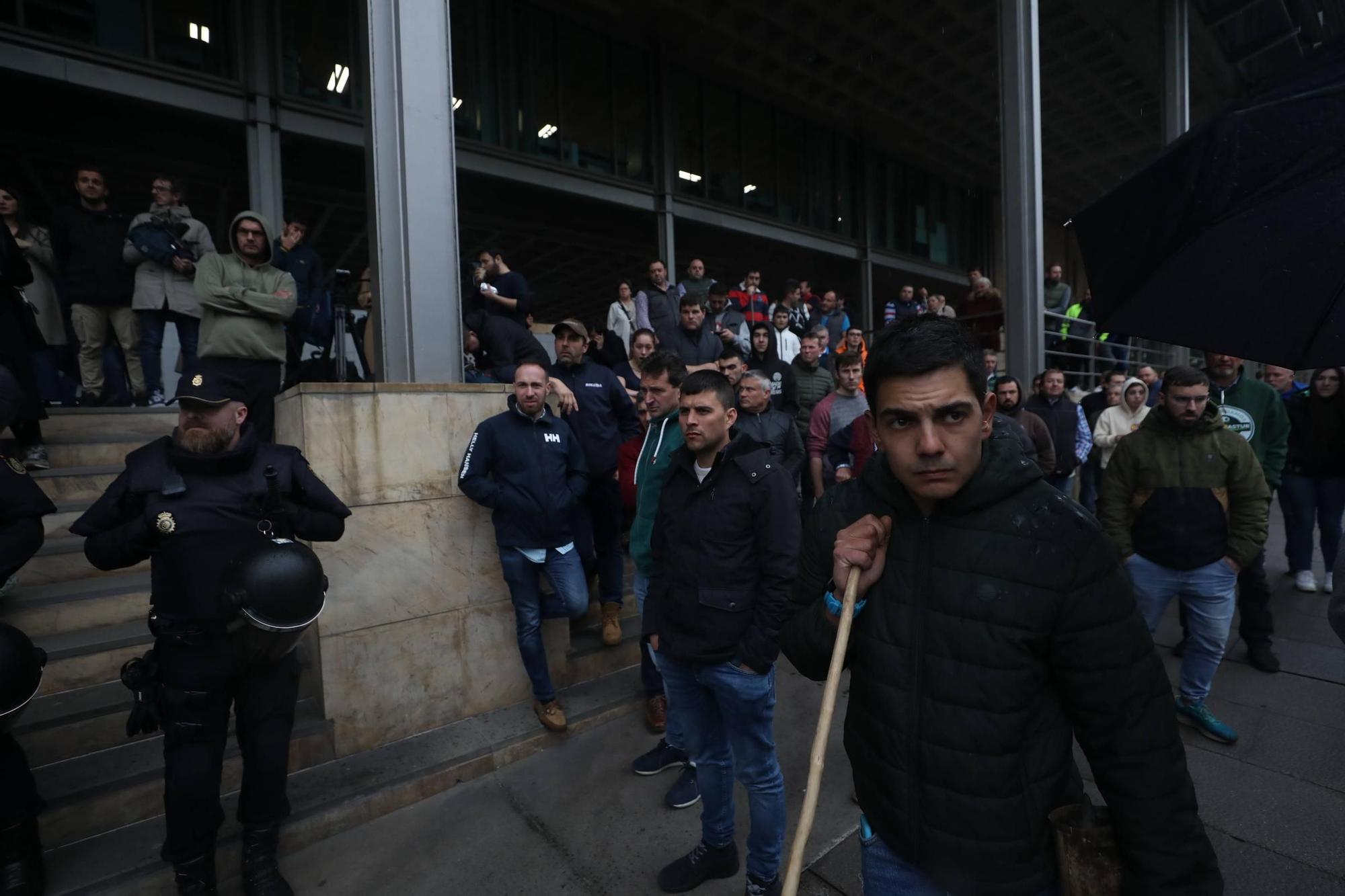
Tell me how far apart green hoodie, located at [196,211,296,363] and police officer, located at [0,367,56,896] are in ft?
5.01

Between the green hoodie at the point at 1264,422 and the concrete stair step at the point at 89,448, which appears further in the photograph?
the green hoodie at the point at 1264,422

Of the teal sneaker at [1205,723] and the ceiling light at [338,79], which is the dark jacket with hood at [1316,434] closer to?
the teal sneaker at [1205,723]

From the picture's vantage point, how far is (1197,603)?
346 cm

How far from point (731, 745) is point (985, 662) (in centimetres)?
147

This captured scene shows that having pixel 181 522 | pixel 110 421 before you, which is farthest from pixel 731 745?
pixel 110 421

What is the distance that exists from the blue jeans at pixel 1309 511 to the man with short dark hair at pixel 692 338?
5149mm

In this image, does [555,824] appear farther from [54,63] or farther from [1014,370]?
[54,63]

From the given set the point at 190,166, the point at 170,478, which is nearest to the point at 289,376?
the point at 170,478

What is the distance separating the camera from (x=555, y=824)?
3.05 meters

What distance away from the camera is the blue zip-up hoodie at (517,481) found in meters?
3.68

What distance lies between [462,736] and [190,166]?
32.3 ft

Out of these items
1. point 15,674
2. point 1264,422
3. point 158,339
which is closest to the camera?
point 15,674

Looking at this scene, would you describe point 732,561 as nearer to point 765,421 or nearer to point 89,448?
point 765,421

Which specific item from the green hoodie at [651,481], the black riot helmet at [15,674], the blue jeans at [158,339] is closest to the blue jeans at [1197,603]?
the green hoodie at [651,481]
